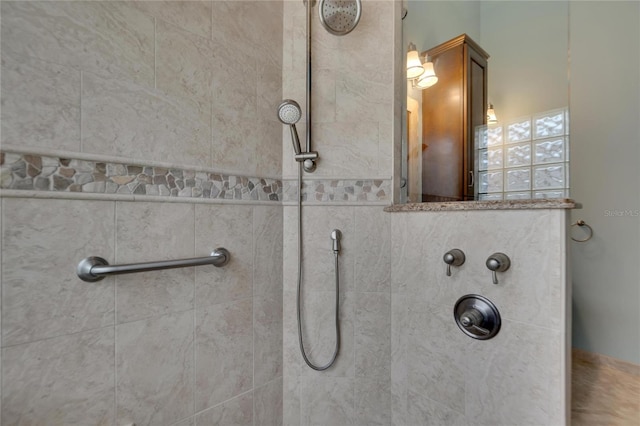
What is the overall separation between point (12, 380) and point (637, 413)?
2088 millimetres

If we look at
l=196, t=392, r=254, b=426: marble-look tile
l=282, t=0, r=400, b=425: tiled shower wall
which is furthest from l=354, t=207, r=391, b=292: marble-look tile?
l=196, t=392, r=254, b=426: marble-look tile

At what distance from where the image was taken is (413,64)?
1.28m

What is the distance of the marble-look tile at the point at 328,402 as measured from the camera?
115 centimetres

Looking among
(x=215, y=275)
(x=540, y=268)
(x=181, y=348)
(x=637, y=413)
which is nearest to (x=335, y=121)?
(x=215, y=275)

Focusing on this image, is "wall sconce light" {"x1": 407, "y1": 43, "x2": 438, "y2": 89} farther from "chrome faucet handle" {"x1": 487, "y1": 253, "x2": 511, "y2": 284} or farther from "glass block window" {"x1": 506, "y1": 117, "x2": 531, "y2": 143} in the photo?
"chrome faucet handle" {"x1": 487, "y1": 253, "x2": 511, "y2": 284}

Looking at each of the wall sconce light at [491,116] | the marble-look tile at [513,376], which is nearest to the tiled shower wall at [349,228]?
the marble-look tile at [513,376]

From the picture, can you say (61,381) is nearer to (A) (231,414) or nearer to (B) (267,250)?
(A) (231,414)

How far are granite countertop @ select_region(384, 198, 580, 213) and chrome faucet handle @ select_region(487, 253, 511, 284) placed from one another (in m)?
0.16

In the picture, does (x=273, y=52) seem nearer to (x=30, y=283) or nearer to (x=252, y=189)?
(x=252, y=189)

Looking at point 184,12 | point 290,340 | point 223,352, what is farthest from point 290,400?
point 184,12

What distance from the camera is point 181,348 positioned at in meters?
0.91

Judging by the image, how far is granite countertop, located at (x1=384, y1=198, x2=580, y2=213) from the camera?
30.8 inches

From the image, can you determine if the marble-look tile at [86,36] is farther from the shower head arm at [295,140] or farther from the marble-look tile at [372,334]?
the marble-look tile at [372,334]

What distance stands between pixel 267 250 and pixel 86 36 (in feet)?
2.85
